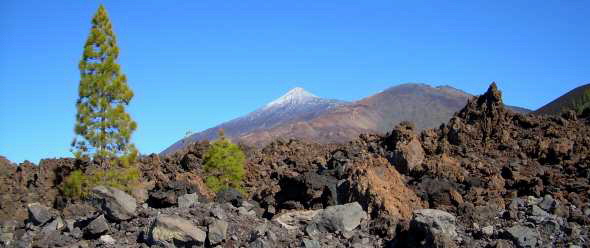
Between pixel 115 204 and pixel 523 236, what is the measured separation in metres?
10.3

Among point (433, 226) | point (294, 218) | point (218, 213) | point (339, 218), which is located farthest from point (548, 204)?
point (218, 213)

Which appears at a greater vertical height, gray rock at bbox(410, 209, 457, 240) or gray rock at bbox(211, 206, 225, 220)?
gray rock at bbox(211, 206, 225, 220)

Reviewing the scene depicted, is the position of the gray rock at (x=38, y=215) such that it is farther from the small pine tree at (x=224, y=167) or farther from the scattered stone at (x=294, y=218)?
the small pine tree at (x=224, y=167)

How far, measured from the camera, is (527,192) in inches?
755

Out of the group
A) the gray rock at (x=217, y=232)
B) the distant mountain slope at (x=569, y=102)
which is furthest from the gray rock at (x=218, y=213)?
the distant mountain slope at (x=569, y=102)

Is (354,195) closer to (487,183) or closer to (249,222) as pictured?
(249,222)

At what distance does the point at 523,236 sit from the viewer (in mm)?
13555

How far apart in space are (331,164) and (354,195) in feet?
49.3

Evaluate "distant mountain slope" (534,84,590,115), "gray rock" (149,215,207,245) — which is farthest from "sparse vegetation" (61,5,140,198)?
"distant mountain slope" (534,84,590,115)

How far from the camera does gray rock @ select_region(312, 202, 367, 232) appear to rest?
49.7 ft

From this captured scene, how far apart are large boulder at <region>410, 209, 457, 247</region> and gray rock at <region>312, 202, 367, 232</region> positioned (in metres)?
1.55

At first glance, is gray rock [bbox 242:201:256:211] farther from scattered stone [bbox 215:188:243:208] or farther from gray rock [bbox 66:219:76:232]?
gray rock [bbox 66:219:76:232]

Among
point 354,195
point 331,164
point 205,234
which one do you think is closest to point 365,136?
point 331,164

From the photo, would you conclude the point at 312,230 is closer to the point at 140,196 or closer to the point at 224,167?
the point at 140,196
